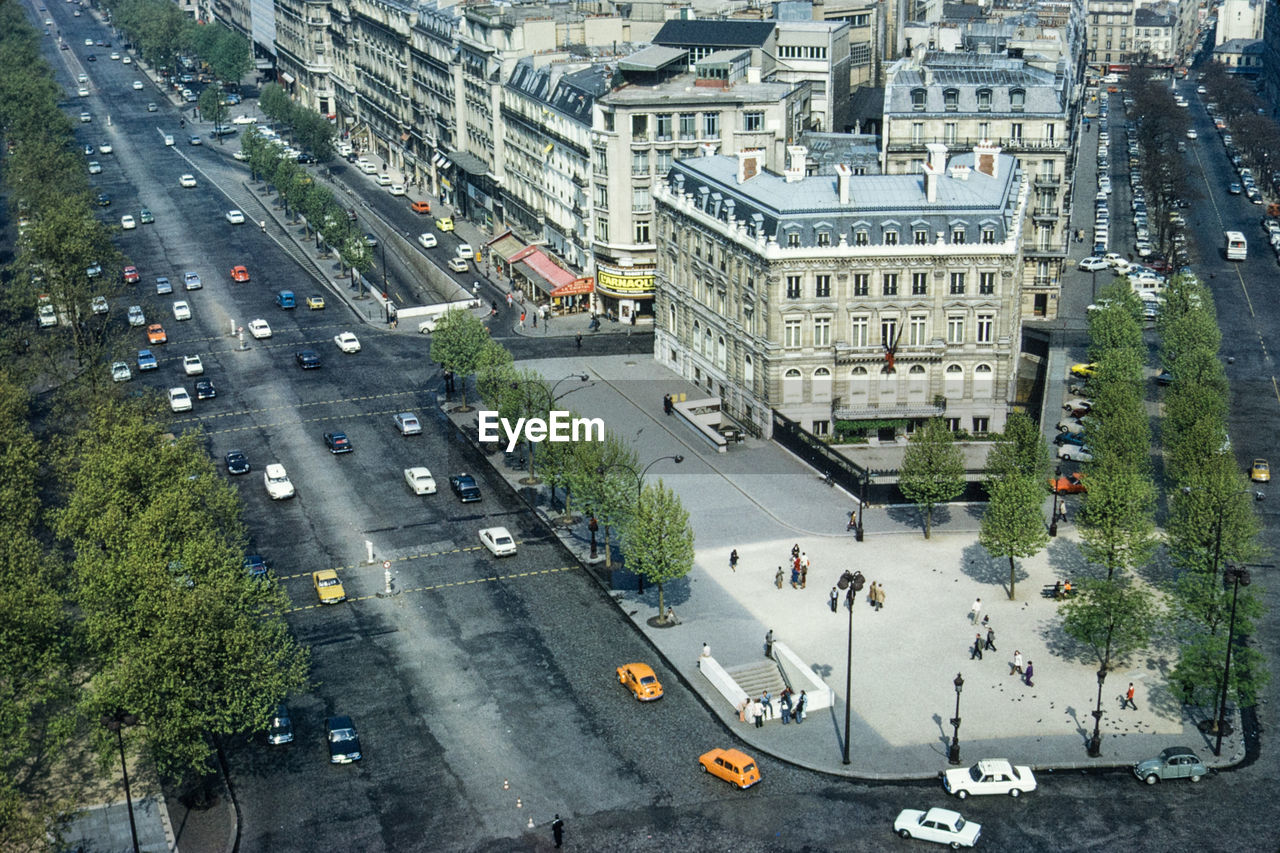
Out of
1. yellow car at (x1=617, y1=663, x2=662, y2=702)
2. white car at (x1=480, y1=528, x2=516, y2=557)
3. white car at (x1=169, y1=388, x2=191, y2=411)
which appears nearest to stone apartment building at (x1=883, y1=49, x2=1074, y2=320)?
white car at (x1=480, y1=528, x2=516, y2=557)

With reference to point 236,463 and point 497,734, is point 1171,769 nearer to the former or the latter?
point 497,734

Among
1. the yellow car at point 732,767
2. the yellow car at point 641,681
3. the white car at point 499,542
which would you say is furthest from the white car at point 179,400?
the yellow car at point 732,767

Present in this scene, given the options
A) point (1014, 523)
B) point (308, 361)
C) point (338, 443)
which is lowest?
point (338, 443)

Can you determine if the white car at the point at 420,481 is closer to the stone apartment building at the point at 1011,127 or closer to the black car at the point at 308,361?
the black car at the point at 308,361

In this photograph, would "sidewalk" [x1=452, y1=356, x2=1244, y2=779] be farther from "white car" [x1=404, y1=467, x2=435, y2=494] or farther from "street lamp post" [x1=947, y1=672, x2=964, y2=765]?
"white car" [x1=404, y1=467, x2=435, y2=494]

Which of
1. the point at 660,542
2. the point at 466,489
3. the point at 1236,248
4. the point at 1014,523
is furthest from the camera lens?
the point at 1236,248

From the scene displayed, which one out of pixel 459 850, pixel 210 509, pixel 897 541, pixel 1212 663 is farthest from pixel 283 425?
pixel 1212 663

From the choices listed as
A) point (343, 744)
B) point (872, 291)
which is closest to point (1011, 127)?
point (872, 291)
